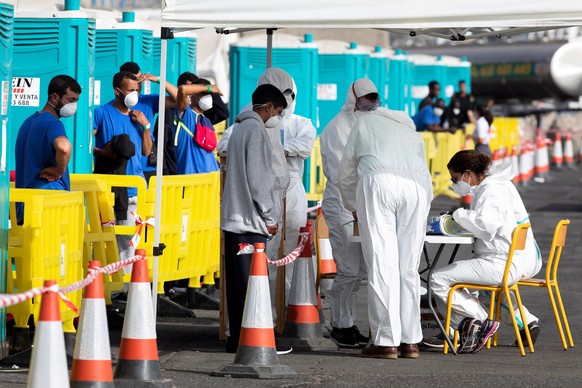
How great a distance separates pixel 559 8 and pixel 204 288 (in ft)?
16.1

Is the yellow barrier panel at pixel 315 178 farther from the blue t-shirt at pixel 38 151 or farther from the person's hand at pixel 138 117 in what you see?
the blue t-shirt at pixel 38 151

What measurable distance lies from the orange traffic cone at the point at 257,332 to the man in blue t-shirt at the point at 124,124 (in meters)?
3.47

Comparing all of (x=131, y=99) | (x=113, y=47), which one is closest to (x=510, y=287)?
(x=131, y=99)

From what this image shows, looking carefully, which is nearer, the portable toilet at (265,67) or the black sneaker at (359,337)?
the black sneaker at (359,337)

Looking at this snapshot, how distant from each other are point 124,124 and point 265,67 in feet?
28.9

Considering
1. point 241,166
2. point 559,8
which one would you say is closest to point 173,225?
point 241,166

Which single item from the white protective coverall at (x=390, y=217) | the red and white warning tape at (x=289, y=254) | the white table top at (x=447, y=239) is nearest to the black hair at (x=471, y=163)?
the white table top at (x=447, y=239)

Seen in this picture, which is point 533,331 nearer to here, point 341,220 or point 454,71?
point 341,220

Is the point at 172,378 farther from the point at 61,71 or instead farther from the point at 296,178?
the point at 61,71

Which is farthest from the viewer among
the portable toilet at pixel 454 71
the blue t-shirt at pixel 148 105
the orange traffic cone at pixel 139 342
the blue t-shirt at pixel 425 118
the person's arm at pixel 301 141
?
the portable toilet at pixel 454 71

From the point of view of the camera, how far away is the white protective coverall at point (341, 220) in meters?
10.7

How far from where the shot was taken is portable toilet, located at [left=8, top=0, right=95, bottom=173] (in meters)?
13.2

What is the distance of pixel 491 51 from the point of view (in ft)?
152

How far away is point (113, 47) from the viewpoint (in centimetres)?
1568
